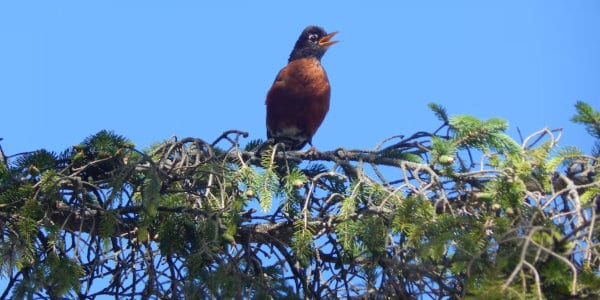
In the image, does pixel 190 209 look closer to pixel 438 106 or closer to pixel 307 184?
pixel 307 184

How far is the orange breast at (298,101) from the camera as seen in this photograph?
5.74m

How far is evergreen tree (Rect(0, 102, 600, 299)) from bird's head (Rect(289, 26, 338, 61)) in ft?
9.41

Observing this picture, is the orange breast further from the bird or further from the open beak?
the open beak

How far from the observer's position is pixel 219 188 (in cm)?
314

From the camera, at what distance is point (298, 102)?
573cm

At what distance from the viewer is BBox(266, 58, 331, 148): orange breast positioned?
18.8ft

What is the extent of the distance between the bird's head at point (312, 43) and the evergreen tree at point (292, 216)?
9.41 feet

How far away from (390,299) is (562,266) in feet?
2.40

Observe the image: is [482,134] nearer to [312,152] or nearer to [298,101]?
[312,152]

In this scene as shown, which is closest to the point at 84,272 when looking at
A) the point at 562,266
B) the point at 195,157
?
the point at 195,157

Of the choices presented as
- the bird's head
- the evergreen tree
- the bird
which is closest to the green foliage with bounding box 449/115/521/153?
the evergreen tree

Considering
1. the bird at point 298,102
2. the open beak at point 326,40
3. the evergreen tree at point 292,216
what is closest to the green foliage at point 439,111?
the evergreen tree at point 292,216

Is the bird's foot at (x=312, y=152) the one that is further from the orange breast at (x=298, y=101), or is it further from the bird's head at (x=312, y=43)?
the bird's head at (x=312, y=43)

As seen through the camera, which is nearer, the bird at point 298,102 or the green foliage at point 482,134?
the green foliage at point 482,134
